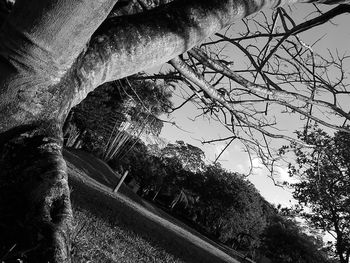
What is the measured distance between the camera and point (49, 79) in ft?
4.63

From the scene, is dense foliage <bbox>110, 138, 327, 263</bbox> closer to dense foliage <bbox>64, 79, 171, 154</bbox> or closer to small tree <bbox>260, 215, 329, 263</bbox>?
dense foliage <bbox>64, 79, 171, 154</bbox>

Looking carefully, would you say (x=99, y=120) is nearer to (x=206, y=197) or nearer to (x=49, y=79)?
(x=206, y=197)

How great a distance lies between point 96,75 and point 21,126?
1.40ft

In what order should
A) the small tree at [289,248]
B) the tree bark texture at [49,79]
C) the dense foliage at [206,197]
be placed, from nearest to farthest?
the tree bark texture at [49,79]
the small tree at [289,248]
the dense foliage at [206,197]

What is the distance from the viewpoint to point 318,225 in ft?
63.8

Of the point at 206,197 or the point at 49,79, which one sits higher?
the point at 206,197

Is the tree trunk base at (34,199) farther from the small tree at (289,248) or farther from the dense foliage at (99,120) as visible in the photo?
the small tree at (289,248)

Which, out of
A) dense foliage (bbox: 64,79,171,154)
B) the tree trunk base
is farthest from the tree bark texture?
dense foliage (bbox: 64,79,171,154)

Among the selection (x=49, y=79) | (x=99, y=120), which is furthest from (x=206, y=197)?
(x=49, y=79)

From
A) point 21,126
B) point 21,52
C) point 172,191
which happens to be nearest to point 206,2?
point 21,52

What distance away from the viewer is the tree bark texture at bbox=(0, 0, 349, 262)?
1207 millimetres

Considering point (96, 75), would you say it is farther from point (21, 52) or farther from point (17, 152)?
point (17, 152)

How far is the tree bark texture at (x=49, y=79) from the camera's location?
1207 mm

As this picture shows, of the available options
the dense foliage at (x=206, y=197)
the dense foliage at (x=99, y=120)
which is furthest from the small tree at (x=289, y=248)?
the dense foliage at (x=99, y=120)
